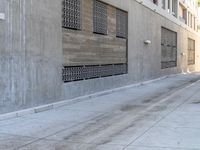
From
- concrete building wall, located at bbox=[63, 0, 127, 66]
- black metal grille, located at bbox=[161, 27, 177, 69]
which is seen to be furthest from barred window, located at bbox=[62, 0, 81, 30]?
black metal grille, located at bbox=[161, 27, 177, 69]

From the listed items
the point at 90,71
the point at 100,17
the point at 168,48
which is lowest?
the point at 90,71

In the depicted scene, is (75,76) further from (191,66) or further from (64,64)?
(191,66)

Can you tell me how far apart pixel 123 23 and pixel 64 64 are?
312 inches

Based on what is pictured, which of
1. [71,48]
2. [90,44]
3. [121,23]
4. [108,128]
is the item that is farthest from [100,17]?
[108,128]

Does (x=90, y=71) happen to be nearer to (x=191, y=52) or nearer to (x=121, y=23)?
(x=121, y=23)

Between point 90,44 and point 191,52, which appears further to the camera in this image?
point 191,52

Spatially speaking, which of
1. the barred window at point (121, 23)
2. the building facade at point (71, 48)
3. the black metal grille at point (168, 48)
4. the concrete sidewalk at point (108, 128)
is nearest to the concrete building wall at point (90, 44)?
the building facade at point (71, 48)

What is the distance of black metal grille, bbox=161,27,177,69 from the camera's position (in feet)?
107

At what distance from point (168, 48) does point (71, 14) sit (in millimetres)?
20442

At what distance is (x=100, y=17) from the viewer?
18.6m

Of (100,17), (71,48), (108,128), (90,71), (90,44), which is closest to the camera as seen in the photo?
(108,128)

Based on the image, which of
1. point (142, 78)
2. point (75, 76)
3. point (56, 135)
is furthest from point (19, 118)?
point (142, 78)

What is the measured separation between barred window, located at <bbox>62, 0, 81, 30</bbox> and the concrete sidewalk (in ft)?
8.95

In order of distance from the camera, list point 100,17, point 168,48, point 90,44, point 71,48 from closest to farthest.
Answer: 1. point 71,48
2. point 90,44
3. point 100,17
4. point 168,48
